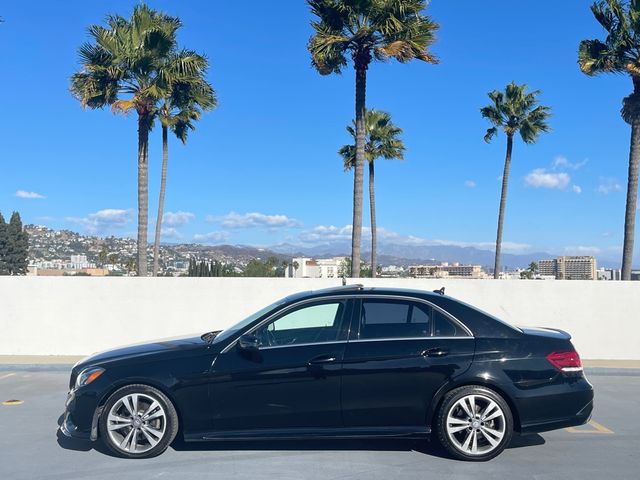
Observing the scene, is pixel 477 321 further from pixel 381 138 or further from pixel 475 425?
pixel 381 138

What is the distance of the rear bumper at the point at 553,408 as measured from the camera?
5.68 m

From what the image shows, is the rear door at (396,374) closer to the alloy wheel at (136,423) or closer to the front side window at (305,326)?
the front side window at (305,326)

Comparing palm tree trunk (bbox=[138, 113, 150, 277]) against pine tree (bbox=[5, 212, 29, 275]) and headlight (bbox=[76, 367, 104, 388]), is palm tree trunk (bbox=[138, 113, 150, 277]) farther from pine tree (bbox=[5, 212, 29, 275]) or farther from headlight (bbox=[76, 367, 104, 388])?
pine tree (bbox=[5, 212, 29, 275])

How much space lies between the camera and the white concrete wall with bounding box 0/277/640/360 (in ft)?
40.3

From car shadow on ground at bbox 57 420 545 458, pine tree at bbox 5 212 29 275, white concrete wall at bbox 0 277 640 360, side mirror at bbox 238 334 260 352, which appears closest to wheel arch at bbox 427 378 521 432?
car shadow on ground at bbox 57 420 545 458

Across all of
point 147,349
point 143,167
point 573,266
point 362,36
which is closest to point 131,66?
point 143,167

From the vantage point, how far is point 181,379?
571 centimetres

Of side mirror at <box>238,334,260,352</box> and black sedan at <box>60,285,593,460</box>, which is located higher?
side mirror at <box>238,334,260,352</box>

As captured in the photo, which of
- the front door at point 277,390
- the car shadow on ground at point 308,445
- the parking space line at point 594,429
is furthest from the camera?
the parking space line at point 594,429

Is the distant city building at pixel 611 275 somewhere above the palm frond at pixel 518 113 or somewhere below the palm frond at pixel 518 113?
below

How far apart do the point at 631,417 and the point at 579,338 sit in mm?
4882

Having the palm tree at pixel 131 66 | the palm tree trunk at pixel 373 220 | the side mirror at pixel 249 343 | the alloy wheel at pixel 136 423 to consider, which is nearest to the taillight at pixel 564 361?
the side mirror at pixel 249 343

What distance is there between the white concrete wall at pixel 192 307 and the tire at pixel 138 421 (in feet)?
21.8

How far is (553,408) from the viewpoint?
5699 millimetres
